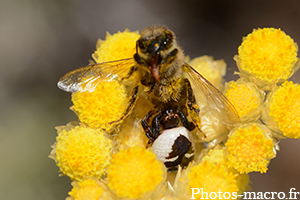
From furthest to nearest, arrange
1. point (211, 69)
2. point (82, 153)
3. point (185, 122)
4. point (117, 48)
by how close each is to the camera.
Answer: point (211, 69)
point (117, 48)
point (185, 122)
point (82, 153)

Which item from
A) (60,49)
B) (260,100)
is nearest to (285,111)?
(260,100)

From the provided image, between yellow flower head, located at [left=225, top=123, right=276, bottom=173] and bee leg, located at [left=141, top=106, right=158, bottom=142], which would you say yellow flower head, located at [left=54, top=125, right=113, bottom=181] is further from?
yellow flower head, located at [left=225, top=123, right=276, bottom=173]

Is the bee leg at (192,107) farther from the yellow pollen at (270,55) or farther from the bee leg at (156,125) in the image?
the yellow pollen at (270,55)

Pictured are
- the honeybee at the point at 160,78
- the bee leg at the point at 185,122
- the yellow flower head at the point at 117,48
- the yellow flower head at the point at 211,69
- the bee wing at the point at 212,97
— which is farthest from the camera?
the yellow flower head at the point at 211,69

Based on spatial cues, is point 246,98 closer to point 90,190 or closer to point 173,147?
point 173,147

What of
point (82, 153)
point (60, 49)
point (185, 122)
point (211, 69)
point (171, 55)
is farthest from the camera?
point (60, 49)

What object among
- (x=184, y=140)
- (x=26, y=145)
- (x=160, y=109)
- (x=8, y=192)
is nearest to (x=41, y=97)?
(x=26, y=145)

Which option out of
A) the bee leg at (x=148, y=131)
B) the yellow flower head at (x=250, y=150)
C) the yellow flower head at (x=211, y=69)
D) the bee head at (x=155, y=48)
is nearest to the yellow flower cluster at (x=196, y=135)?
the yellow flower head at (x=250, y=150)
